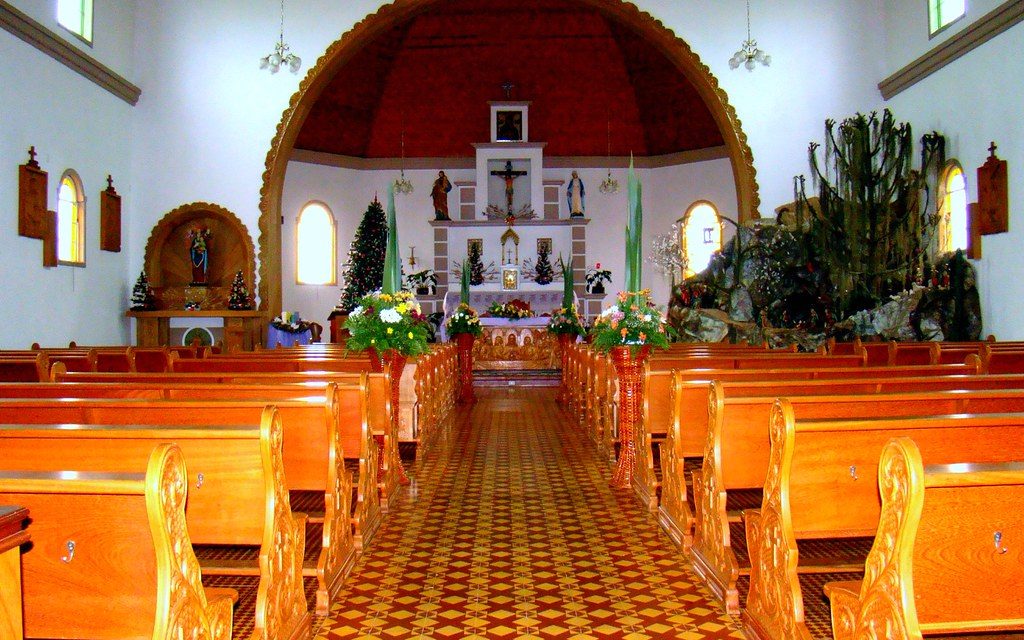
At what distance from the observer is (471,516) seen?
524 cm

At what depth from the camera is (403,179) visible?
21.6 metres

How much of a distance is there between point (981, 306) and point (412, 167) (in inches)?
568

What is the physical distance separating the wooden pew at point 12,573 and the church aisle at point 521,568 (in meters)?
1.83

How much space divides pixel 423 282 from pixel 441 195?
2291 millimetres

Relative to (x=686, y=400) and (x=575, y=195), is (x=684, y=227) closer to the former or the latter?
(x=575, y=195)

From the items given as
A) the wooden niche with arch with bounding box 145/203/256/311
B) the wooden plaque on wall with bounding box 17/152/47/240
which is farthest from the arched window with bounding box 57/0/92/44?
the wooden niche with arch with bounding box 145/203/256/311

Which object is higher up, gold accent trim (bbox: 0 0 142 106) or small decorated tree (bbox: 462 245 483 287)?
gold accent trim (bbox: 0 0 142 106)

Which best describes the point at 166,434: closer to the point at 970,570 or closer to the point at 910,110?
the point at 970,570

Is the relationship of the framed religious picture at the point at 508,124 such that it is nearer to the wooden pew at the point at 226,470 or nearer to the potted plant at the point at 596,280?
the potted plant at the point at 596,280

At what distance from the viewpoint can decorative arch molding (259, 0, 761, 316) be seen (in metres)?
14.1

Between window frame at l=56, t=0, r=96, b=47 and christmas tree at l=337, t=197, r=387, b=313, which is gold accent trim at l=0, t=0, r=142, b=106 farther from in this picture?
christmas tree at l=337, t=197, r=387, b=313

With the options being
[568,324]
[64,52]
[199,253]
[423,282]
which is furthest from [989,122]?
[64,52]

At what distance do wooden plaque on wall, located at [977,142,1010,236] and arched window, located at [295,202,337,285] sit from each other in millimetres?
14489

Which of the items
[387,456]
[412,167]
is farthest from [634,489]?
[412,167]
